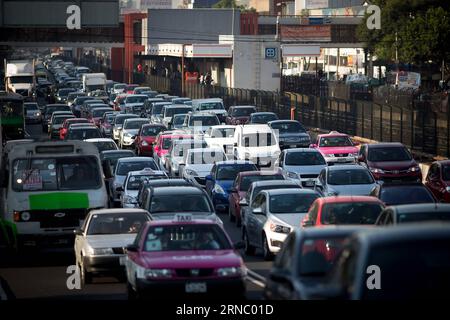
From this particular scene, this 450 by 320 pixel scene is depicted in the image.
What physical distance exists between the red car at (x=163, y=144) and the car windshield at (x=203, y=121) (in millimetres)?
8570

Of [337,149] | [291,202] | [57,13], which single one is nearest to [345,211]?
[291,202]

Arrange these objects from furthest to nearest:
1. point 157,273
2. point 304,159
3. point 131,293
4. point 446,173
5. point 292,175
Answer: point 304,159, point 292,175, point 446,173, point 131,293, point 157,273

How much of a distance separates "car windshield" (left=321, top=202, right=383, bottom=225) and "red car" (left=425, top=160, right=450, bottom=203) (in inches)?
434

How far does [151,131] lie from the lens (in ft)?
176

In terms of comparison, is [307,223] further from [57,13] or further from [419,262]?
[57,13]

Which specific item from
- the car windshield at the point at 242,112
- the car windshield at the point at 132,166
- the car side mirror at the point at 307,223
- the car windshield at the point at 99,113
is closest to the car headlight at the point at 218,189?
the car windshield at the point at 132,166

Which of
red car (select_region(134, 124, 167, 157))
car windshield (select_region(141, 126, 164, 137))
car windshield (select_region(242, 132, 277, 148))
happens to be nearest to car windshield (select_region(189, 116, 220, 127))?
red car (select_region(134, 124, 167, 157))

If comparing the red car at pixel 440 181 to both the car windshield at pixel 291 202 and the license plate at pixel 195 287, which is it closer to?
the car windshield at pixel 291 202

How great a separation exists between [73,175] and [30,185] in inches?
34.8

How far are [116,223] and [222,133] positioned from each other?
90.6 ft

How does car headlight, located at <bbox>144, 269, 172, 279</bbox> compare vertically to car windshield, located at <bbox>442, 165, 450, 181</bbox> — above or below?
above

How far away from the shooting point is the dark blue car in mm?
35812

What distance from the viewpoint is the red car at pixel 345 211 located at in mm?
22938

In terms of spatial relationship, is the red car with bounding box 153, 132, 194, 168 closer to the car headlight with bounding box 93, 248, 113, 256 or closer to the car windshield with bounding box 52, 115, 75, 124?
the car windshield with bounding box 52, 115, 75, 124
